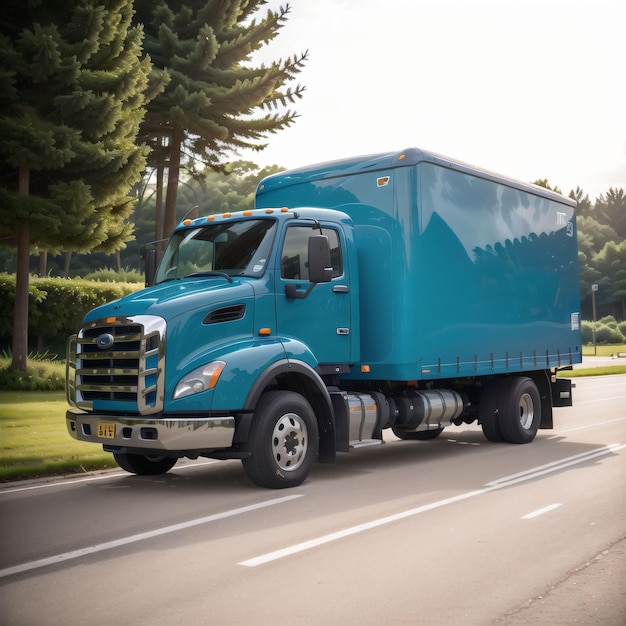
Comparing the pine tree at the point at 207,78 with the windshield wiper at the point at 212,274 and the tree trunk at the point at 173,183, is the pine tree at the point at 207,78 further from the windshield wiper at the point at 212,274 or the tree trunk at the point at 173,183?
the windshield wiper at the point at 212,274

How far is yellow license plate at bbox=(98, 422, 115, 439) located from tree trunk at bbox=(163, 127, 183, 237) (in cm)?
1949

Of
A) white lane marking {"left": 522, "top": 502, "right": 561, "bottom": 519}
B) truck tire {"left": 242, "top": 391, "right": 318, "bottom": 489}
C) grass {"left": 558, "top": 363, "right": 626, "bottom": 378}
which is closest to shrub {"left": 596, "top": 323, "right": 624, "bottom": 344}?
grass {"left": 558, "top": 363, "right": 626, "bottom": 378}

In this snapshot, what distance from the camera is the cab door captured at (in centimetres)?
936

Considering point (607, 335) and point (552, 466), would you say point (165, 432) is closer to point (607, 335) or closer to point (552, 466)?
point (552, 466)

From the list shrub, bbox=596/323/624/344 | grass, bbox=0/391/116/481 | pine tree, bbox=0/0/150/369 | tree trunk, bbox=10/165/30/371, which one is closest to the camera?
grass, bbox=0/391/116/481

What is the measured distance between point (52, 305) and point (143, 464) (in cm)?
1571

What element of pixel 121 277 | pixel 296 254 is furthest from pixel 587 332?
pixel 296 254

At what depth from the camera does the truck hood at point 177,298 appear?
8.46 metres

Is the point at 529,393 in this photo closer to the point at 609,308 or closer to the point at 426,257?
the point at 426,257

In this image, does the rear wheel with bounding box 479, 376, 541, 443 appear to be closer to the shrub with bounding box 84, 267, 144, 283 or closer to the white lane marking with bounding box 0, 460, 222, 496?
the white lane marking with bounding box 0, 460, 222, 496

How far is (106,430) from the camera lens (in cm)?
855

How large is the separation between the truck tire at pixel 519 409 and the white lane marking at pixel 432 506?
49.3 inches

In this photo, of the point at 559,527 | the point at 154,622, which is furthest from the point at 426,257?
the point at 154,622

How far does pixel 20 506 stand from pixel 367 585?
415cm
